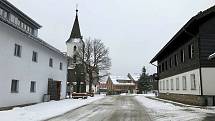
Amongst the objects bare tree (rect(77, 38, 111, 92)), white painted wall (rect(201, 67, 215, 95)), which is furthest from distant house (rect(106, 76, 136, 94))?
white painted wall (rect(201, 67, 215, 95))

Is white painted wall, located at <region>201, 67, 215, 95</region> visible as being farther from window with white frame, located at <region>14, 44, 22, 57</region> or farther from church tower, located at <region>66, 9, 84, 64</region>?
church tower, located at <region>66, 9, 84, 64</region>

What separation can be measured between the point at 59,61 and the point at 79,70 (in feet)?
71.7

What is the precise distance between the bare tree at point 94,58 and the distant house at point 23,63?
23157 millimetres

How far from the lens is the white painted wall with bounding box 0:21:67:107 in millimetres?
17766

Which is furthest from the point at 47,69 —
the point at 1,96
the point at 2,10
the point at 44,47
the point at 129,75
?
the point at 129,75

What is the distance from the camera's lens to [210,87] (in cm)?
2064

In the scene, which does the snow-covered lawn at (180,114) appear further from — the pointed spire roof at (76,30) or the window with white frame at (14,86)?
the pointed spire roof at (76,30)

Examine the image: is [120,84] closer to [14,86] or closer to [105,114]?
[14,86]

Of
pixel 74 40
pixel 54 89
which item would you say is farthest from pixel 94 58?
pixel 54 89

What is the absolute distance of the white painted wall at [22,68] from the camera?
1777 centimetres

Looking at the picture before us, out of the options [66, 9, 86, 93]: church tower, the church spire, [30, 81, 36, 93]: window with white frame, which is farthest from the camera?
the church spire

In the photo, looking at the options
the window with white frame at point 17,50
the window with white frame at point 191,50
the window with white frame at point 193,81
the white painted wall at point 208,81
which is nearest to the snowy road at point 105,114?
the white painted wall at point 208,81

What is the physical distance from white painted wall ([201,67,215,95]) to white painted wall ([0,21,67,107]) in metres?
13.7

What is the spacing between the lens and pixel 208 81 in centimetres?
2073
